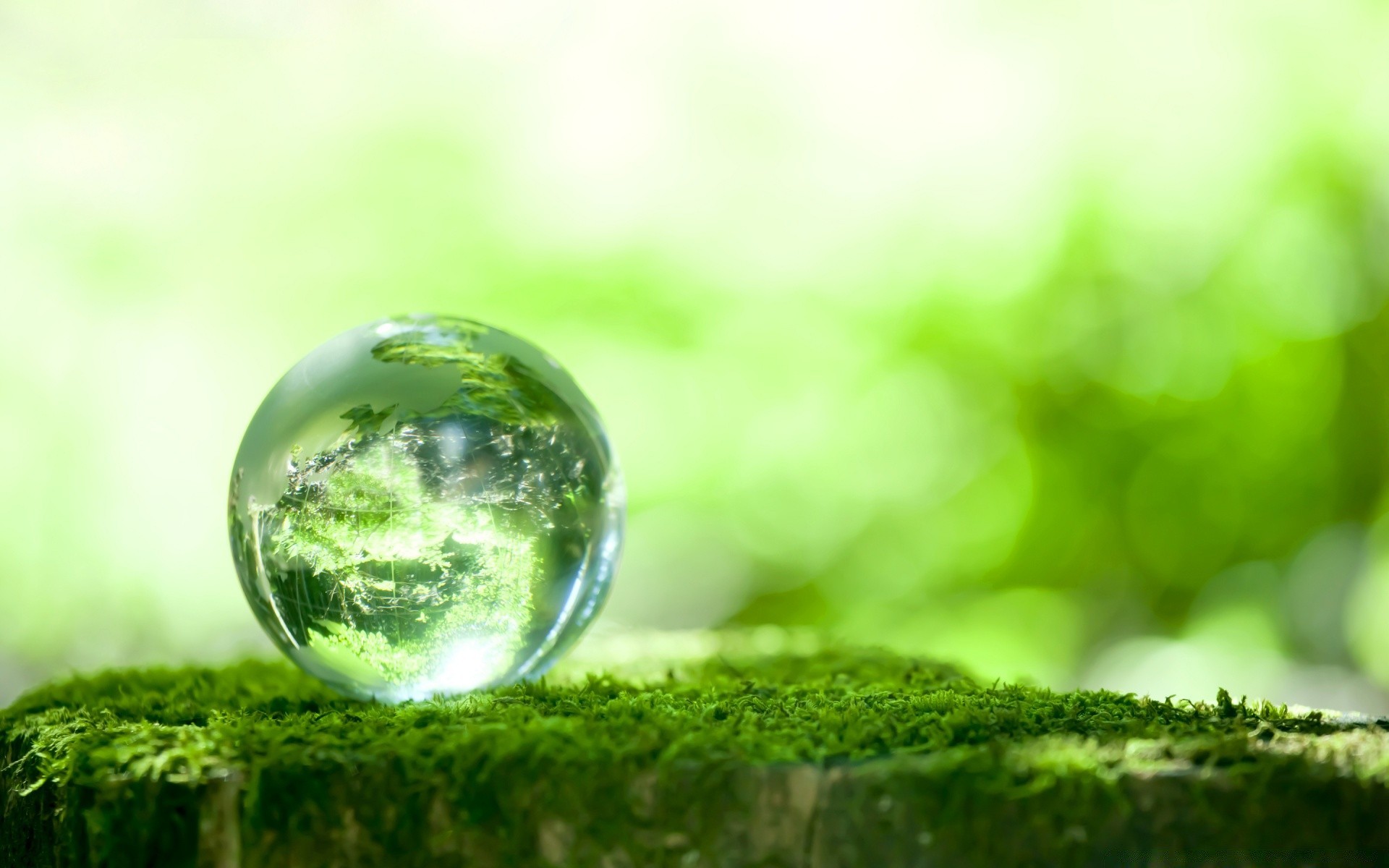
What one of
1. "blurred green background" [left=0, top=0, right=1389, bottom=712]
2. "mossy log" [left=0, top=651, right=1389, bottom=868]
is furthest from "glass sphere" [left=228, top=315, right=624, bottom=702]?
"blurred green background" [left=0, top=0, right=1389, bottom=712]

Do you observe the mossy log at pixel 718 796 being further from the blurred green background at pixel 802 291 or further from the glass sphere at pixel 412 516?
the blurred green background at pixel 802 291

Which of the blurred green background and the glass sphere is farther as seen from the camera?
the blurred green background

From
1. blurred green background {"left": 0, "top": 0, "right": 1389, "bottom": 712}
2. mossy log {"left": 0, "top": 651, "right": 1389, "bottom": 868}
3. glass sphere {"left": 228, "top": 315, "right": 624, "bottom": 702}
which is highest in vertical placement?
blurred green background {"left": 0, "top": 0, "right": 1389, "bottom": 712}

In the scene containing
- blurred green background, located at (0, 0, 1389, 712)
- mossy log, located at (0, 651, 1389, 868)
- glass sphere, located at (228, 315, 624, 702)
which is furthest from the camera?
blurred green background, located at (0, 0, 1389, 712)

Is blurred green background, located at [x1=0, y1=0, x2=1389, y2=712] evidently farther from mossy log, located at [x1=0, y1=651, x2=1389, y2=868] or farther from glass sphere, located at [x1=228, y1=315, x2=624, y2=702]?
mossy log, located at [x1=0, y1=651, x2=1389, y2=868]

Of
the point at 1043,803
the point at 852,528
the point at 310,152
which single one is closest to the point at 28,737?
the point at 1043,803

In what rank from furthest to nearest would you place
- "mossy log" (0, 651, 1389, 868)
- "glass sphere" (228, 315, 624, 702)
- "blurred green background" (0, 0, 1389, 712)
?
"blurred green background" (0, 0, 1389, 712) < "glass sphere" (228, 315, 624, 702) < "mossy log" (0, 651, 1389, 868)

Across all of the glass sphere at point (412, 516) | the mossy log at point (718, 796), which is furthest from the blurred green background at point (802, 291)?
the mossy log at point (718, 796)
